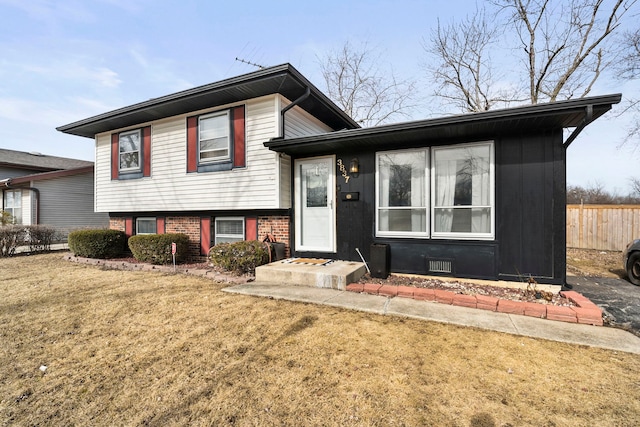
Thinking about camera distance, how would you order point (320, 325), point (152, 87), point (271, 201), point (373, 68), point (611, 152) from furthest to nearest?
point (373, 68) → point (611, 152) → point (152, 87) → point (271, 201) → point (320, 325)

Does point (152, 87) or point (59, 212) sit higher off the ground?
point (152, 87)

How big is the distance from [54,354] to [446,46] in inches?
714

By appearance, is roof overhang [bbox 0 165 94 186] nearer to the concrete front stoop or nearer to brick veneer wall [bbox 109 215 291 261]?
brick veneer wall [bbox 109 215 291 261]

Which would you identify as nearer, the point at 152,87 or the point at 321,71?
the point at 152,87

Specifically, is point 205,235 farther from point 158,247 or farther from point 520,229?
point 520,229

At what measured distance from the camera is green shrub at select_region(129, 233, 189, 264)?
7.09m

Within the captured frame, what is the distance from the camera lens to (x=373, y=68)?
1662 cm

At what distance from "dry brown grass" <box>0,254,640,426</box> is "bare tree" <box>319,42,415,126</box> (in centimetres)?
1625

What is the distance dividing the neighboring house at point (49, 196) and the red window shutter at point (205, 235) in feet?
31.3

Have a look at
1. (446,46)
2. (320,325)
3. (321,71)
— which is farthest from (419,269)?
(321,71)

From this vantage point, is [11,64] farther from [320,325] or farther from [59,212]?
[320,325]

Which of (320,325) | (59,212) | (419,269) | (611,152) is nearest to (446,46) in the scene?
(611,152)

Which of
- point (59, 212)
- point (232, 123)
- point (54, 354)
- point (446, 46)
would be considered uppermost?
point (446, 46)

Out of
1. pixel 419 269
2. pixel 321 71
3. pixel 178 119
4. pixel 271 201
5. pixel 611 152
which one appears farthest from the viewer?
pixel 321 71
